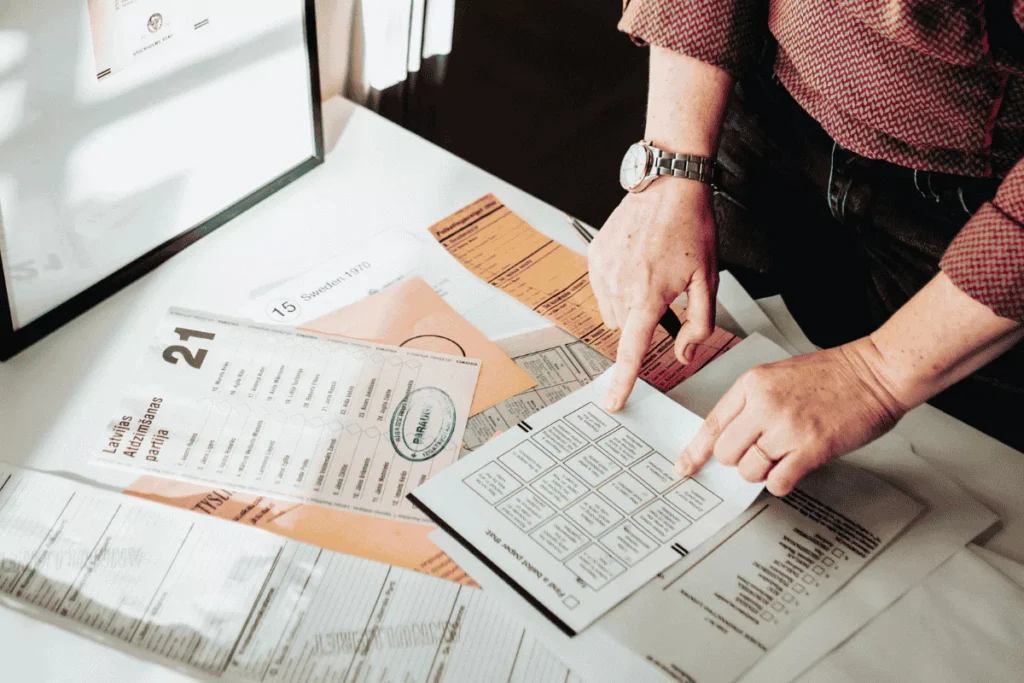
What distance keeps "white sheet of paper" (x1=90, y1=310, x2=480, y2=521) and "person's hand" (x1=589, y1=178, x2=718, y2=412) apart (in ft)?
0.55

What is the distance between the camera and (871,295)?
3.31 ft

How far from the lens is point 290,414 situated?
778 millimetres

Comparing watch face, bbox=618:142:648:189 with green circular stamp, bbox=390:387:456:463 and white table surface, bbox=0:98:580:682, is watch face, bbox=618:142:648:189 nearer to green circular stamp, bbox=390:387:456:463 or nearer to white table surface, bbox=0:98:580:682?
white table surface, bbox=0:98:580:682

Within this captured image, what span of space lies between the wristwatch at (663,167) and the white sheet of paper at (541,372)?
18cm

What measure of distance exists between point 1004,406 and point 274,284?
83 centimetres

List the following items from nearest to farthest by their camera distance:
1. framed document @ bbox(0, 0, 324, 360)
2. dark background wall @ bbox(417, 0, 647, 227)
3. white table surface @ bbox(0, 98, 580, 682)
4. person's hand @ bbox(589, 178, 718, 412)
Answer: white table surface @ bbox(0, 98, 580, 682)
framed document @ bbox(0, 0, 324, 360)
person's hand @ bbox(589, 178, 718, 412)
dark background wall @ bbox(417, 0, 647, 227)

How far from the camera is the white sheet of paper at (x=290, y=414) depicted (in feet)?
2.38

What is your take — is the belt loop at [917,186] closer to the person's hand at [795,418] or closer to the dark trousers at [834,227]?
the dark trousers at [834,227]

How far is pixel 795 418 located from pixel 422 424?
339mm

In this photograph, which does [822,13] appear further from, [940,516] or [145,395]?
[145,395]

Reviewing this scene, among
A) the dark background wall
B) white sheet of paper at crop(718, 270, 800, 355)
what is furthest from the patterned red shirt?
the dark background wall

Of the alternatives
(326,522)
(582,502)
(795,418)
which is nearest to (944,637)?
(795,418)

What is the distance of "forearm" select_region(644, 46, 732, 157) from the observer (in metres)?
0.88

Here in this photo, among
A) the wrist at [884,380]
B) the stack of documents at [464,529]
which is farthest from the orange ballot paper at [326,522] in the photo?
the wrist at [884,380]
